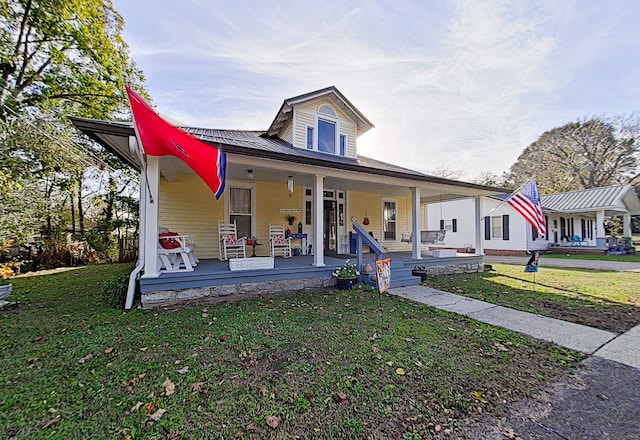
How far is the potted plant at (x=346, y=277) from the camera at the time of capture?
20.4 feet

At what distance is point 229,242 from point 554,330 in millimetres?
6891

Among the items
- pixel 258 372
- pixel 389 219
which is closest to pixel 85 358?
pixel 258 372

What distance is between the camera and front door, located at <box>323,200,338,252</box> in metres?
9.78

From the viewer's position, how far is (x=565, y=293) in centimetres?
628

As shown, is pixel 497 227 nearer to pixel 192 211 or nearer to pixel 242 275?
pixel 242 275

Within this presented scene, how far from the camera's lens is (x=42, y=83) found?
9844 mm

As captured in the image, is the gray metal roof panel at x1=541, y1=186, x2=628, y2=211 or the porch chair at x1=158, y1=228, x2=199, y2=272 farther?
the gray metal roof panel at x1=541, y1=186, x2=628, y2=211

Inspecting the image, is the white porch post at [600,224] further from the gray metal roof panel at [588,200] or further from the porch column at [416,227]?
the porch column at [416,227]

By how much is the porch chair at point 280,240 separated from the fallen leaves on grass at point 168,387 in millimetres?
5288

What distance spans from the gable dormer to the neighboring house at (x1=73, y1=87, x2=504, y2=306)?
3cm

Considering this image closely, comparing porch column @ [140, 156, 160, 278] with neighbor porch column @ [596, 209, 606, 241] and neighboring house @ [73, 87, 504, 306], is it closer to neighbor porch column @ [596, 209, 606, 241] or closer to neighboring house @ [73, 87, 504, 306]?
neighboring house @ [73, 87, 504, 306]

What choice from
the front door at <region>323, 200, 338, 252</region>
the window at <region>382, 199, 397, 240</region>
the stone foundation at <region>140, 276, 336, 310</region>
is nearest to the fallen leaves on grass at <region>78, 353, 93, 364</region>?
the stone foundation at <region>140, 276, 336, 310</region>

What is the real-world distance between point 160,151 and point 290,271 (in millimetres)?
3419

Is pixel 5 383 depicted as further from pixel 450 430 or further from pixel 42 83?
pixel 42 83
